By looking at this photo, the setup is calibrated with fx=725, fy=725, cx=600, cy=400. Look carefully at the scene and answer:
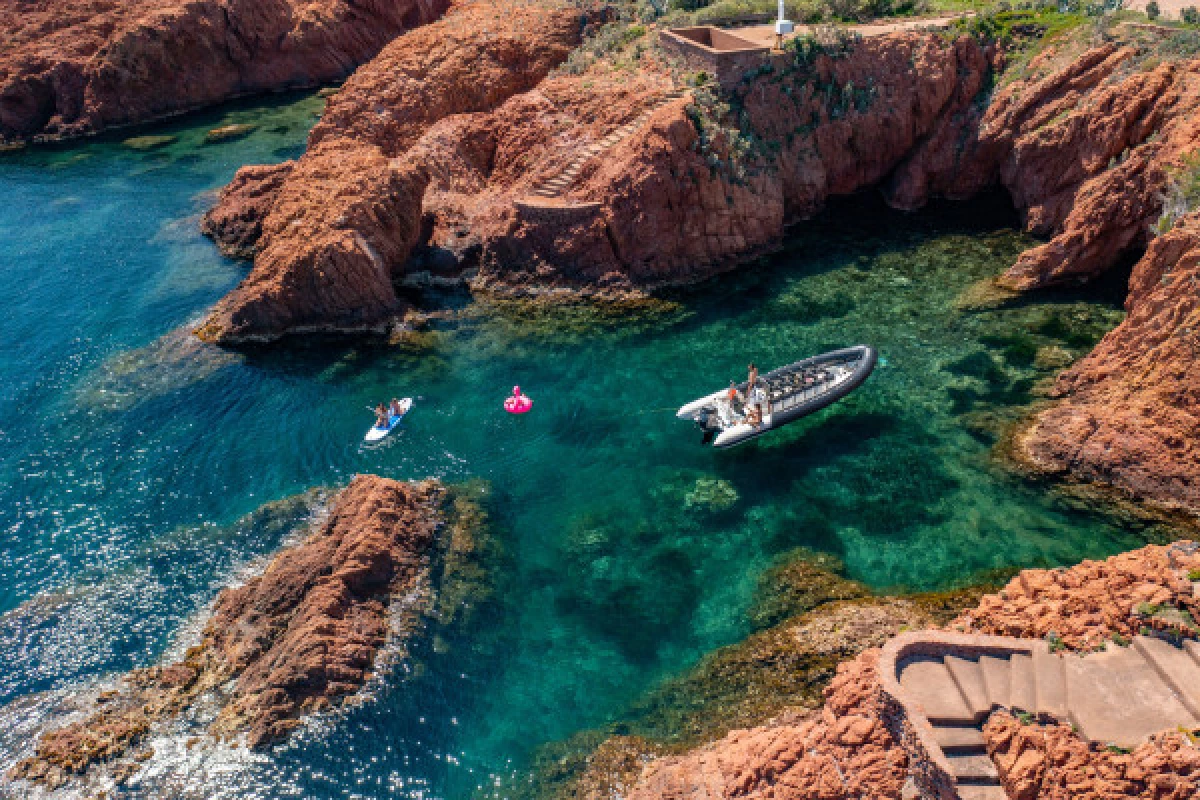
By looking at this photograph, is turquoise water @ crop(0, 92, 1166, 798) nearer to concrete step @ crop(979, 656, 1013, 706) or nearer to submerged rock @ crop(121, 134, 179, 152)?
concrete step @ crop(979, 656, 1013, 706)

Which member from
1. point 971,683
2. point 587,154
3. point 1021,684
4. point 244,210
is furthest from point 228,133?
point 1021,684

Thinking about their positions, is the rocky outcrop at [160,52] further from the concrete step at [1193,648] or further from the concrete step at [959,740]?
the concrete step at [1193,648]

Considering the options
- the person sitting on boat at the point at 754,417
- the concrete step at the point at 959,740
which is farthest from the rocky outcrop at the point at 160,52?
the concrete step at the point at 959,740

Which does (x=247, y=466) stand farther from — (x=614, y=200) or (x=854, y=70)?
(x=854, y=70)

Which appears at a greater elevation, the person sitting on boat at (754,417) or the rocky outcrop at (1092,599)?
the rocky outcrop at (1092,599)

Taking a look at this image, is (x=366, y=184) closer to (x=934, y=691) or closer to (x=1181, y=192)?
(x=934, y=691)

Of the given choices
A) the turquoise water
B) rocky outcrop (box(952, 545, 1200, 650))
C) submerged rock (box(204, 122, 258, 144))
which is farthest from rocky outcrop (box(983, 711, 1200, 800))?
submerged rock (box(204, 122, 258, 144))
